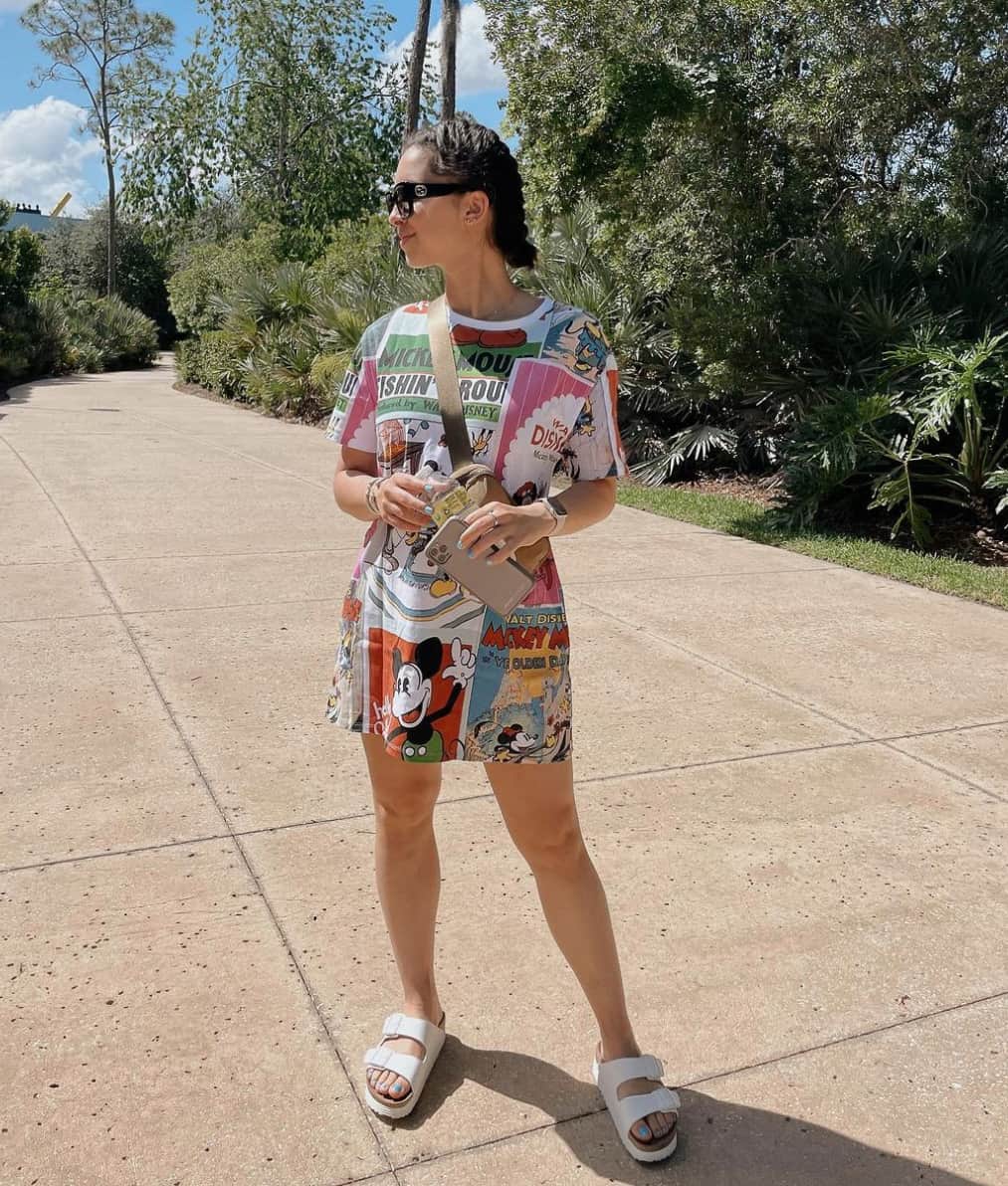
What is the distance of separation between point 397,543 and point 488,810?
1.81m

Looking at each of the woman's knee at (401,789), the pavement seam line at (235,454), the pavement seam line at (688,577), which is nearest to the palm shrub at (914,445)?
the pavement seam line at (688,577)

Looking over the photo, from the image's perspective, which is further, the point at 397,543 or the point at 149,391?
the point at 149,391

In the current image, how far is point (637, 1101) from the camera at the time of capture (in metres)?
2.32

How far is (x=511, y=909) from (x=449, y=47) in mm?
16967

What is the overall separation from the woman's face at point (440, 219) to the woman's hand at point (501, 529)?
500 mm

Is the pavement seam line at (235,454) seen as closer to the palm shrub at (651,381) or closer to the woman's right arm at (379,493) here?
the palm shrub at (651,381)

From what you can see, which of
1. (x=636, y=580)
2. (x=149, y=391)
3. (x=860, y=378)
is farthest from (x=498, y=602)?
(x=149, y=391)

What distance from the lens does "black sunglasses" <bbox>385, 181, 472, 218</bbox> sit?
222 cm

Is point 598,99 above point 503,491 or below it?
above

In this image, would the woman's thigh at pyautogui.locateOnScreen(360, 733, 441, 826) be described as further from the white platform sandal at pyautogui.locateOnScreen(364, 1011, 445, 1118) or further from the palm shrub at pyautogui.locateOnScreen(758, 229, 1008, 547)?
the palm shrub at pyautogui.locateOnScreen(758, 229, 1008, 547)

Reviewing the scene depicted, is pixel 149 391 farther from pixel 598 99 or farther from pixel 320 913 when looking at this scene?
pixel 320 913

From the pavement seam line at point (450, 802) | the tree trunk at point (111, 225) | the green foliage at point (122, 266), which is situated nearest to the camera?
the pavement seam line at point (450, 802)

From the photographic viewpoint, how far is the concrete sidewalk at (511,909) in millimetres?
2371

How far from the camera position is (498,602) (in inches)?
84.1
